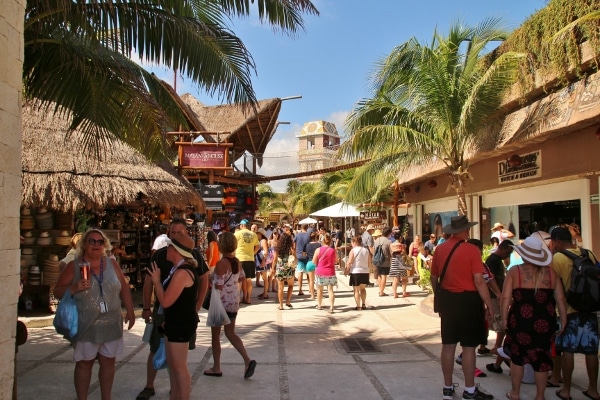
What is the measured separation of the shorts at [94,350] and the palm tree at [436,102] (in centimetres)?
676

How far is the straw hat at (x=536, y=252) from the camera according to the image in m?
4.63

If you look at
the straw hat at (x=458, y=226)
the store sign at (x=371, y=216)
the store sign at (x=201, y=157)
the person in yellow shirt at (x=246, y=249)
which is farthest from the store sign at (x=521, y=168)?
the store sign at (x=371, y=216)

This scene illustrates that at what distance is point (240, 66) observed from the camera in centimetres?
655

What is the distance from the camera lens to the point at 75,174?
966 centimetres

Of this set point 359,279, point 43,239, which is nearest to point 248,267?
point 359,279

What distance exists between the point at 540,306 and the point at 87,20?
5.48m

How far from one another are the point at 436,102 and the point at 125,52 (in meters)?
6.01

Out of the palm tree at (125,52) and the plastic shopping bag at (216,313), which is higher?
the palm tree at (125,52)

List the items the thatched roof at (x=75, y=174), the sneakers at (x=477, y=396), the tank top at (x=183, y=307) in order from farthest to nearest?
the thatched roof at (x=75, y=174) → the sneakers at (x=477, y=396) → the tank top at (x=183, y=307)

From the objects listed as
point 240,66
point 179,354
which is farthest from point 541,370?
point 240,66

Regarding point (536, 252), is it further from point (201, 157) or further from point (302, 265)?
point (201, 157)

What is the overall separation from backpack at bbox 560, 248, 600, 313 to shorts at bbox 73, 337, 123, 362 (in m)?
4.15

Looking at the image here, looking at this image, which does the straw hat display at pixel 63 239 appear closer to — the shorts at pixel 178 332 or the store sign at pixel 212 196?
the store sign at pixel 212 196

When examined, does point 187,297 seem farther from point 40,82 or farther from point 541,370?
point 40,82
